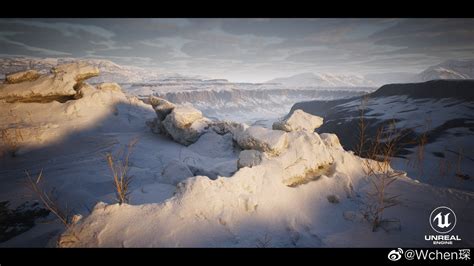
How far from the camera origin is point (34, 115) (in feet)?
25.9

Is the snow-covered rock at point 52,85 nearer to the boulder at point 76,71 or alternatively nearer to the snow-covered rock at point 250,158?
the boulder at point 76,71

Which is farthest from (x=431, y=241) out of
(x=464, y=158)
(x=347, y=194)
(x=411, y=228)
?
(x=464, y=158)

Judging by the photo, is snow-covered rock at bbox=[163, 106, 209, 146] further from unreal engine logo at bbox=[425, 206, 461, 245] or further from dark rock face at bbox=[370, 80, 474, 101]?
dark rock face at bbox=[370, 80, 474, 101]

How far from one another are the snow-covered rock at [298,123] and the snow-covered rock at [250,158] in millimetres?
2135

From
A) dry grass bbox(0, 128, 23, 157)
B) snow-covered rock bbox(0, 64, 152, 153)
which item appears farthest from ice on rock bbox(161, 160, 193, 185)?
dry grass bbox(0, 128, 23, 157)

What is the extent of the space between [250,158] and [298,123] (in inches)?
133

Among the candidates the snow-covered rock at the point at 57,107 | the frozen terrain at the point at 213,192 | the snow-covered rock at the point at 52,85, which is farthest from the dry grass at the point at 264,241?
the snow-covered rock at the point at 52,85

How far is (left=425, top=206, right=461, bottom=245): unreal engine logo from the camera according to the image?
116 inches

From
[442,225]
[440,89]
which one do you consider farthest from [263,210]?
[440,89]

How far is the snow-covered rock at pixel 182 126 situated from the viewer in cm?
830
